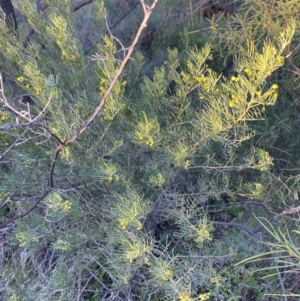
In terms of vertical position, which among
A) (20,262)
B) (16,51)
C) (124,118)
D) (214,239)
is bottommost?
(214,239)

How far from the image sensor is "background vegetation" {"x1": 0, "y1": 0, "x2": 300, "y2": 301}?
1865 millimetres

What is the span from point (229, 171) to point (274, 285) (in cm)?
60

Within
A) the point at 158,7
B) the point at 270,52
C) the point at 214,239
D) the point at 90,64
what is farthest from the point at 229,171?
the point at 158,7

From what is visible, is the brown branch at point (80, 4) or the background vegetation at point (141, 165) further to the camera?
the brown branch at point (80, 4)

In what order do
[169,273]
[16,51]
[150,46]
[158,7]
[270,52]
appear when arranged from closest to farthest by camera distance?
1. [270,52]
2. [169,273]
3. [16,51]
4. [150,46]
5. [158,7]

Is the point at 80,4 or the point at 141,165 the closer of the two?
the point at 141,165

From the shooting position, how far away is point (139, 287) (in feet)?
7.56

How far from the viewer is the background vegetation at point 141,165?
1865 mm

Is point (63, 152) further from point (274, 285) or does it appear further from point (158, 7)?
point (158, 7)

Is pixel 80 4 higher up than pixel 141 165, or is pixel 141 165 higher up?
pixel 80 4

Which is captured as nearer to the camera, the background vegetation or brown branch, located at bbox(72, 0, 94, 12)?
the background vegetation

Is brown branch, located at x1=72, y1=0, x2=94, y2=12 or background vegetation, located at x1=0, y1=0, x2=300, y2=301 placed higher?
brown branch, located at x1=72, y1=0, x2=94, y2=12

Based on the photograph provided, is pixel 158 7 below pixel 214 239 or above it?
above

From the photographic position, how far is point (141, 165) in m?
2.21
